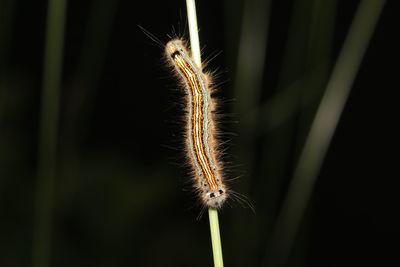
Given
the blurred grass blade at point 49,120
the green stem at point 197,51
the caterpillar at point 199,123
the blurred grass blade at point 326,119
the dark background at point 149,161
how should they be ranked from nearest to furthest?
the green stem at point 197,51
the blurred grass blade at point 49,120
the caterpillar at point 199,123
the blurred grass blade at point 326,119
the dark background at point 149,161

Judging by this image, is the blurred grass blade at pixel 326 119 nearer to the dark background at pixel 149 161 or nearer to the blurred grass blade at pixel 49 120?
the dark background at pixel 149 161

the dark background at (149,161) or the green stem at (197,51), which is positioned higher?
the dark background at (149,161)

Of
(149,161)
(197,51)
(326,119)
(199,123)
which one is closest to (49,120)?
(199,123)

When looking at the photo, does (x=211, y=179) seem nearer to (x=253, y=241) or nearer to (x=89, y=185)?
(x=253, y=241)

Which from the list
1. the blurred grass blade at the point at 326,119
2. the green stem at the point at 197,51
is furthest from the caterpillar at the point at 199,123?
the blurred grass blade at the point at 326,119

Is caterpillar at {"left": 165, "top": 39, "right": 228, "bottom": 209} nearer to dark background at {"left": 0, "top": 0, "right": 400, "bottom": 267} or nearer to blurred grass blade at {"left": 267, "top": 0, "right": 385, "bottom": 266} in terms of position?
blurred grass blade at {"left": 267, "top": 0, "right": 385, "bottom": 266}

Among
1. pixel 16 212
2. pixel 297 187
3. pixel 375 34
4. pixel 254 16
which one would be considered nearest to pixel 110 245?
pixel 16 212

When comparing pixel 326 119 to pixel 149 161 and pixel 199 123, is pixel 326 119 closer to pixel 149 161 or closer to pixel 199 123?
pixel 199 123
